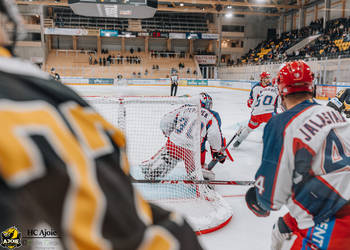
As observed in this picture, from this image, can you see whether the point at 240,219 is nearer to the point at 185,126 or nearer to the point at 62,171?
Result: the point at 185,126

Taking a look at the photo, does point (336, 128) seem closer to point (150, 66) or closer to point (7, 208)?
point (7, 208)

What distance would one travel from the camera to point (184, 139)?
127 inches

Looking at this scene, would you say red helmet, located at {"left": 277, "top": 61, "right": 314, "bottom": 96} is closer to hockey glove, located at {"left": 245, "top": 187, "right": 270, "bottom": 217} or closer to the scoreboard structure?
hockey glove, located at {"left": 245, "top": 187, "right": 270, "bottom": 217}

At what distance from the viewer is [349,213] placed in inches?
45.9

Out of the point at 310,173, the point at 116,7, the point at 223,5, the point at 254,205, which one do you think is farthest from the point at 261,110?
the point at 223,5

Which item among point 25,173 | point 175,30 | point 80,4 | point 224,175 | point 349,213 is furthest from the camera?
point 175,30

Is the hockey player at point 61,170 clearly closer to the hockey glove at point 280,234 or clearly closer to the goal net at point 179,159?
the hockey glove at point 280,234

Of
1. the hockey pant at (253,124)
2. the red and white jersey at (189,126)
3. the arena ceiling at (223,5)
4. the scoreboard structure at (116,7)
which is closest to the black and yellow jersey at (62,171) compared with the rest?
the red and white jersey at (189,126)

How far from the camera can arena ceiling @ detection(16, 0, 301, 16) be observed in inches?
945

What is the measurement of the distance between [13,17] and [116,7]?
9.28m

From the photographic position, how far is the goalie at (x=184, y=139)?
10.6 ft

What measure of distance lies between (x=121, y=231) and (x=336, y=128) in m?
1.07

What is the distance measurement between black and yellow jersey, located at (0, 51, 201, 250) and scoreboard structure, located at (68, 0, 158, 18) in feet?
29.0

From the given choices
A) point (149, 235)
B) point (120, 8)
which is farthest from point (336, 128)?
point (120, 8)
